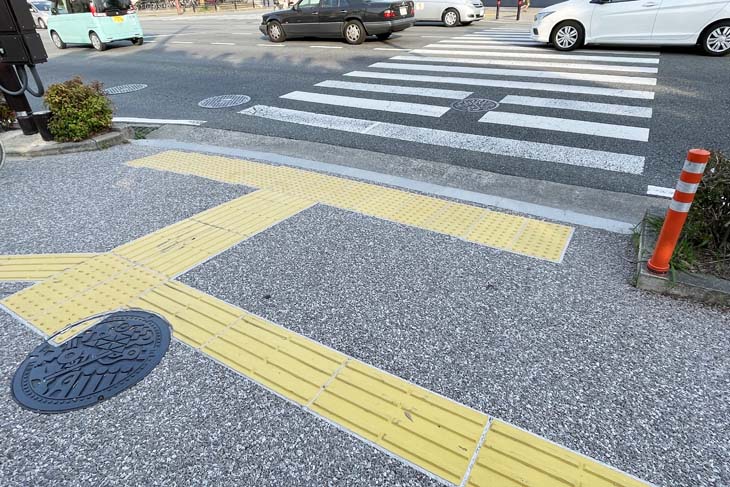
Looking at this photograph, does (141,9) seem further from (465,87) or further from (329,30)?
(465,87)

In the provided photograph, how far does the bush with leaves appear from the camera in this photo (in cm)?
331

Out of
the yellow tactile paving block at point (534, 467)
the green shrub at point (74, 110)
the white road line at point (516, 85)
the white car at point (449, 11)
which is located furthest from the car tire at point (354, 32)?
the yellow tactile paving block at point (534, 467)

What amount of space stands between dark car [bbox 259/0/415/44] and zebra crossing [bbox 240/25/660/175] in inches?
109

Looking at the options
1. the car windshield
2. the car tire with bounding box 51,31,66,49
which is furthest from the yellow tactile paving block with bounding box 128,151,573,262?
the car tire with bounding box 51,31,66,49

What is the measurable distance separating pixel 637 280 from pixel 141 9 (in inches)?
2055

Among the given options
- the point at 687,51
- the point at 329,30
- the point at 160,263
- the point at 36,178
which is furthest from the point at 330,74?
the point at 687,51

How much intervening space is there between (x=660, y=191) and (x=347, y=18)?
12311 mm

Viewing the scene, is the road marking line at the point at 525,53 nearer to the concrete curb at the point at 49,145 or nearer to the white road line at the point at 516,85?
the white road line at the point at 516,85

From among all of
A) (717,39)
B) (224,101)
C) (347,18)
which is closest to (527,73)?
(717,39)

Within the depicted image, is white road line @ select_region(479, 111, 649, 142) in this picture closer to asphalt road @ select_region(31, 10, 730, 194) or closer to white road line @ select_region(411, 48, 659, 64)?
asphalt road @ select_region(31, 10, 730, 194)

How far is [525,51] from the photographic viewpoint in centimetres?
1251

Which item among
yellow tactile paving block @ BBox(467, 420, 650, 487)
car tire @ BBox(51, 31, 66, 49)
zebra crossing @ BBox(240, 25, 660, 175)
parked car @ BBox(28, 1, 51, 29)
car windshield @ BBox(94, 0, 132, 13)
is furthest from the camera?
parked car @ BBox(28, 1, 51, 29)

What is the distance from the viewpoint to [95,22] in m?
16.8

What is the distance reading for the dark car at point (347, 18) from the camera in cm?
1420
